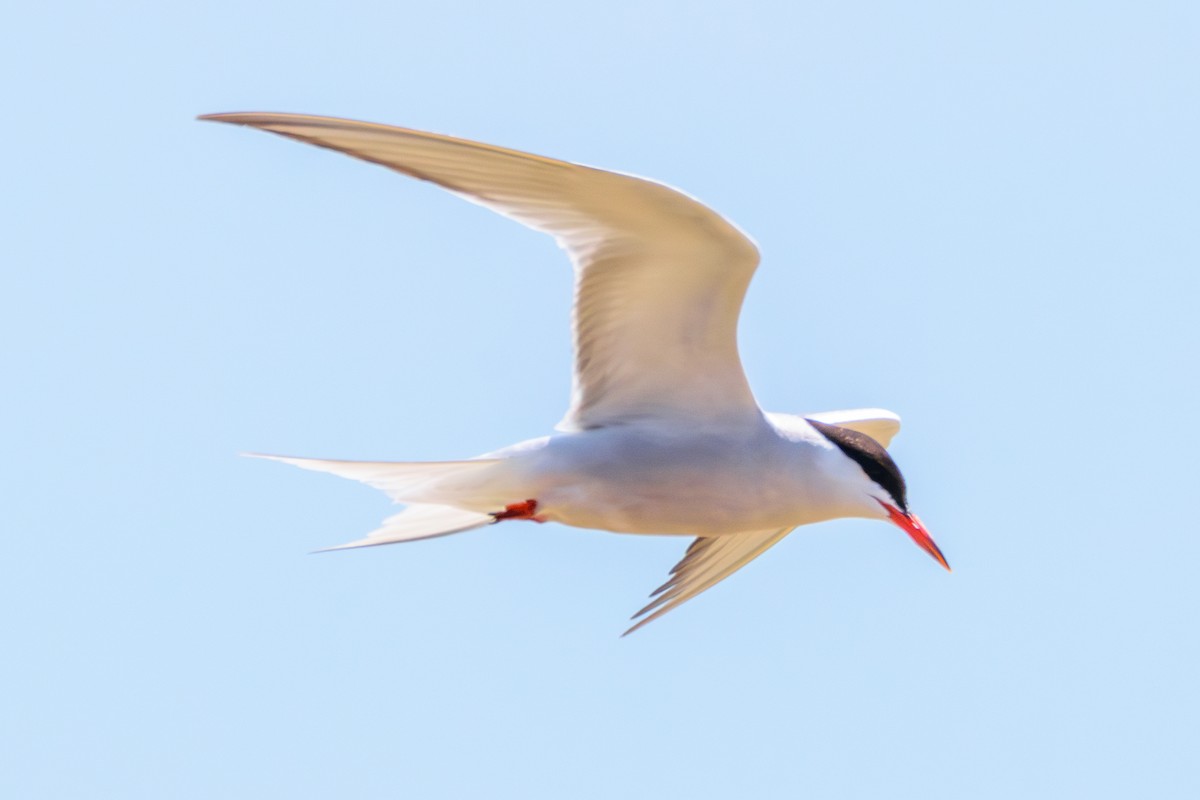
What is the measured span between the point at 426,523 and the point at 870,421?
2059 millimetres

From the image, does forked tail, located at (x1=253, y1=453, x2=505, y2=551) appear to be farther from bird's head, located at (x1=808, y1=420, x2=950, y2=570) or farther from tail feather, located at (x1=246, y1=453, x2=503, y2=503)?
bird's head, located at (x1=808, y1=420, x2=950, y2=570)

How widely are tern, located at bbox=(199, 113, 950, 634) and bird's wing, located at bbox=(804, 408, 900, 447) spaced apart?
0.74 metres

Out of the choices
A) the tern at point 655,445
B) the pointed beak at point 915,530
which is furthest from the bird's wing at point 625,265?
the pointed beak at point 915,530

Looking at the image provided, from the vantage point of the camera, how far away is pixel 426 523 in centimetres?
634

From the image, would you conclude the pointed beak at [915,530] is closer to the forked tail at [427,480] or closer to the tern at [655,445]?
the tern at [655,445]

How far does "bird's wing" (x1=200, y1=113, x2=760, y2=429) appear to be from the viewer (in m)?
4.86

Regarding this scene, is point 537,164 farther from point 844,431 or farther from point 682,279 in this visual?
point 844,431

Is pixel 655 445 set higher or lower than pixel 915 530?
higher

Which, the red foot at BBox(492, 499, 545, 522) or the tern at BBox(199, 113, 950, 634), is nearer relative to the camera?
the tern at BBox(199, 113, 950, 634)

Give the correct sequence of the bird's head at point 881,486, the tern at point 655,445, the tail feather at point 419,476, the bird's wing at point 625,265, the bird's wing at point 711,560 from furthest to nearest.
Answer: the bird's wing at point 711,560, the bird's head at point 881,486, the tail feather at point 419,476, the tern at point 655,445, the bird's wing at point 625,265

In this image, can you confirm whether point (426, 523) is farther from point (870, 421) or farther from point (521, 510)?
point (870, 421)

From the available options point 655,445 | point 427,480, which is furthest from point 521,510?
point 655,445

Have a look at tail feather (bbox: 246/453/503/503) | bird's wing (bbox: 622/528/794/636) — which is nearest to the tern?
tail feather (bbox: 246/453/503/503)

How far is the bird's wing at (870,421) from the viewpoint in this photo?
7.06 metres
